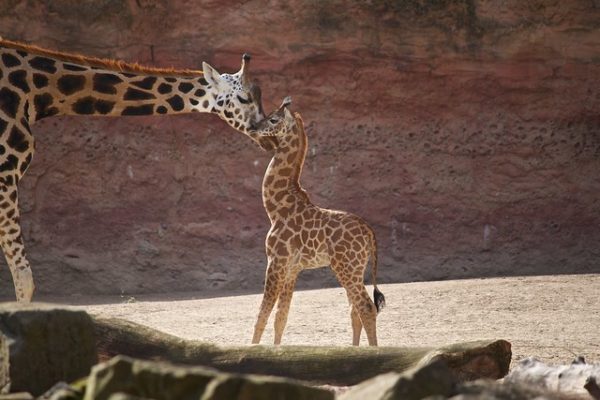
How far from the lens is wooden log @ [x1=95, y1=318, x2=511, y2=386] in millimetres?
6391

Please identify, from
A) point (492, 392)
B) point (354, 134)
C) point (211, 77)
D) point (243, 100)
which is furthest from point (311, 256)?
point (354, 134)

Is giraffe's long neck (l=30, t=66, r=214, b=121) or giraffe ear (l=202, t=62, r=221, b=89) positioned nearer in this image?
giraffe's long neck (l=30, t=66, r=214, b=121)

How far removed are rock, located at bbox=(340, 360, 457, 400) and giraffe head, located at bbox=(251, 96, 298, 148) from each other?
4680 mm

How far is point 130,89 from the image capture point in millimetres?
10875

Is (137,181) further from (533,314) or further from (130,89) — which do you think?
(533,314)

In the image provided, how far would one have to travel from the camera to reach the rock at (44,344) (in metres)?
5.52

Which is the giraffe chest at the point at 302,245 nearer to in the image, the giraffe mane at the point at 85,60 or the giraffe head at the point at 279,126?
the giraffe head at the point at 279,126

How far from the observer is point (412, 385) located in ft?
15.8

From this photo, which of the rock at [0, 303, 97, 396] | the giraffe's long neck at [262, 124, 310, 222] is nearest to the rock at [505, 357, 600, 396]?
the rock at [0, 303, 97, 396]

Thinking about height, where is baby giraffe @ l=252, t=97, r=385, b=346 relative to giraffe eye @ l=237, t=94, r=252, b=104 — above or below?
below

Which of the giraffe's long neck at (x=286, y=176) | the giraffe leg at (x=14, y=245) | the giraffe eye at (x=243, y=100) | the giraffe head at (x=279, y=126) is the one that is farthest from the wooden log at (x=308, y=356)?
the giraffe eye at (x=243, y=100)

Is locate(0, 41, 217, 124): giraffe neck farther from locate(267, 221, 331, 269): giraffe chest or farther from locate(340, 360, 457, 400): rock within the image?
locate(340, 360, 457, 400): rock

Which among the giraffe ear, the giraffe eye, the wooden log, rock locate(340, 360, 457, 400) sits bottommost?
the wooden log

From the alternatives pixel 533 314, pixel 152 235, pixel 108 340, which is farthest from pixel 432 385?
pixel 152 235
